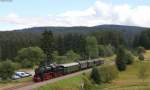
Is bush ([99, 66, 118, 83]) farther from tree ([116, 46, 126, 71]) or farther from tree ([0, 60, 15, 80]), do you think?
tree ([116, 46, 126, 71])

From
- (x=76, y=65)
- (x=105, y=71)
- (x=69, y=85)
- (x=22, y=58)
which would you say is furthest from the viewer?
(x=22, y=58)

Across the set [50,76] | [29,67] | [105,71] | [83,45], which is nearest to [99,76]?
[105,71]

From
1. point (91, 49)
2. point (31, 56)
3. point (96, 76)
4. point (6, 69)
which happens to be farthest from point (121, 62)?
point (91, 49)

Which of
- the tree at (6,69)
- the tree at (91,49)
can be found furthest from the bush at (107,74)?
the tree at (91,49)

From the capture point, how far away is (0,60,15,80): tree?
5752 centimetres

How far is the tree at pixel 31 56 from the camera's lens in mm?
109500

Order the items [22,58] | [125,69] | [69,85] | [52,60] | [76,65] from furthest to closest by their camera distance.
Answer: [52,60] → [22,58] → [125,69] → [76,65] → [69,85]

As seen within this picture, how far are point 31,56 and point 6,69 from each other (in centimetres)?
5301

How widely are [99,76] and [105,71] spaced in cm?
418

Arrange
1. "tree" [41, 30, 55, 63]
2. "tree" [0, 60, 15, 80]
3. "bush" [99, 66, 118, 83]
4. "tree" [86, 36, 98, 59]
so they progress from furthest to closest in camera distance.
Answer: "tree" [86, 36, 98, 59] → "tree" [41, 30, 55, 63] → "bush" [99, 66, 118, 83] → "tree" [0, 60, 15, 80]

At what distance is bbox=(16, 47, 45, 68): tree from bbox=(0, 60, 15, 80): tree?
49.6 meters

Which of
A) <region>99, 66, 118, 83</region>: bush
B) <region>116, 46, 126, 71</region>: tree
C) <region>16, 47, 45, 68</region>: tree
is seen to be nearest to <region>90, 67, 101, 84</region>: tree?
<region>99, 66, 118, 83</region>: bush

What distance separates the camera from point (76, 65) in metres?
84.5

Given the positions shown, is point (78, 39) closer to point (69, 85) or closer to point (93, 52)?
point (93, 52)
